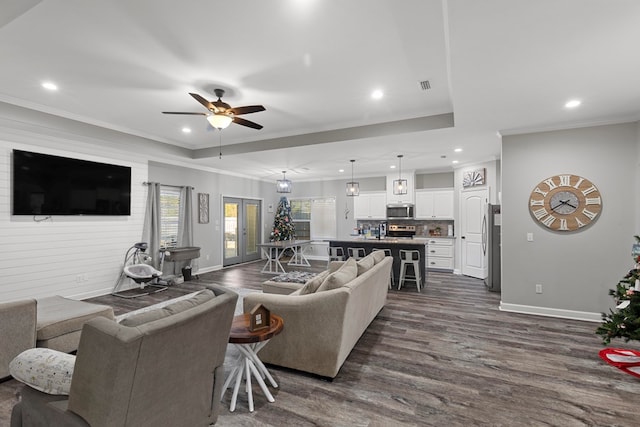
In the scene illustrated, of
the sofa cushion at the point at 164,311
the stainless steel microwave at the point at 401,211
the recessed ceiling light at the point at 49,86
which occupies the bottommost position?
the sofa cushion at the point at 164,311

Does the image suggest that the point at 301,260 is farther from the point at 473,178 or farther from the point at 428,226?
the point at 473,178

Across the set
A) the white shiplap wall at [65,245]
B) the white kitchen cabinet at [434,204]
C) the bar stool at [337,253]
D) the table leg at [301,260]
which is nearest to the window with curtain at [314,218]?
the table leg at [301,260]

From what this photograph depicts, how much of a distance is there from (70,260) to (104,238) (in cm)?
62

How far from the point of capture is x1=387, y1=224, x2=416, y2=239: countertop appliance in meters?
8.28

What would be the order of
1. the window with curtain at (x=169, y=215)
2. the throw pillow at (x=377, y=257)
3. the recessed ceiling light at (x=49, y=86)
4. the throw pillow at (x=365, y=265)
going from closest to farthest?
the recessed ceiling light at (x=49, y=86), the throw pillow at (x=365, y=265), the throw pillow at (x=377, y=257), the window with curtain at (x=169, y=215)

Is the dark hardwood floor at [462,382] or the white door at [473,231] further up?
A: the white door at [473,231]

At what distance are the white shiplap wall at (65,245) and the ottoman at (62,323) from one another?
70.8 inches

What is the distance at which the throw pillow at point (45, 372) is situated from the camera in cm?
149

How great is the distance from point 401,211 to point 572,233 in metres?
4.38

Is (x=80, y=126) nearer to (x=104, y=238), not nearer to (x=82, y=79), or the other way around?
(x=82, y=79)

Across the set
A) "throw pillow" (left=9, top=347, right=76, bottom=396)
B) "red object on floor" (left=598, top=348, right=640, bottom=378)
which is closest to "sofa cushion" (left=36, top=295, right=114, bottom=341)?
"throw pillow" (left=9, top=347, right=76, bottom=396)

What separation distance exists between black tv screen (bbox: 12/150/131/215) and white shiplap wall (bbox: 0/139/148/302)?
12cm

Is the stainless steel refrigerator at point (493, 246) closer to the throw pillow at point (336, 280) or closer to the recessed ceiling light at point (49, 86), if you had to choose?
the throw pillow at point (336, 280)

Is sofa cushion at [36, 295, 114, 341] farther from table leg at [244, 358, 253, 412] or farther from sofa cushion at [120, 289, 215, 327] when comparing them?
sofa cushion at [120, 289, 215, 327]
